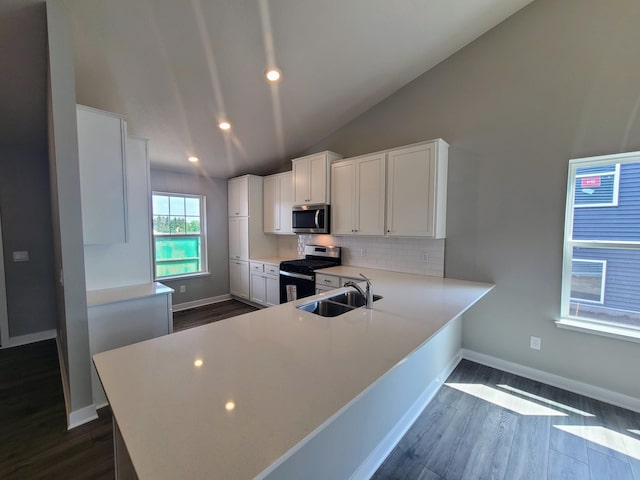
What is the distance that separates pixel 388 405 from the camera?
1.80 m

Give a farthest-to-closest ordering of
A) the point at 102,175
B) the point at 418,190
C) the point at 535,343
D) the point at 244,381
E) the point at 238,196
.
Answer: the point at 238,196
the point at 418,190
the point at 535,343
the point at 102,175
the point at 244,381

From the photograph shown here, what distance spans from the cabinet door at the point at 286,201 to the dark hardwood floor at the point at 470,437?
3.05 m

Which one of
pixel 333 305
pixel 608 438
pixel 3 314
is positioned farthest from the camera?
pixel 3 314

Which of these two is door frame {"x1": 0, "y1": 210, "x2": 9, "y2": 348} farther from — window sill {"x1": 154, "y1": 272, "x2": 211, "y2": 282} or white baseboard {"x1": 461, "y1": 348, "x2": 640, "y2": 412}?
white baseboard {"x1": 461, "y1": 348, "x2": 640, "y2": 412}

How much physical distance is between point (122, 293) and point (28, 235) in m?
2.19

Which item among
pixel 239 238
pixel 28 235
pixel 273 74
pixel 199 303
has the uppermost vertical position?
pixel 273 74

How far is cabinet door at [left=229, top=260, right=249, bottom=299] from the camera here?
487 cm

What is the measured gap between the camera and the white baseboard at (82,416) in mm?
2031

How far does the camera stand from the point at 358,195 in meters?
3.42

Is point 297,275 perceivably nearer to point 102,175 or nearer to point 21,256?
point 102,175

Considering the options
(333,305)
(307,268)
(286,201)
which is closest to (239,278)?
(286,201)

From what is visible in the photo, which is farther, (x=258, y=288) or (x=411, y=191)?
(x=258, y=288)

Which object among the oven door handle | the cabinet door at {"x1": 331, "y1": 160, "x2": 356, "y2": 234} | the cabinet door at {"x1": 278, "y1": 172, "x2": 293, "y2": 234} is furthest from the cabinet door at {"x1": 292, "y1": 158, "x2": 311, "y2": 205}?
the oven door handle

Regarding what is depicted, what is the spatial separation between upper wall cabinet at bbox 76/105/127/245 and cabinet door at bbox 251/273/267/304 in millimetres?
2322
